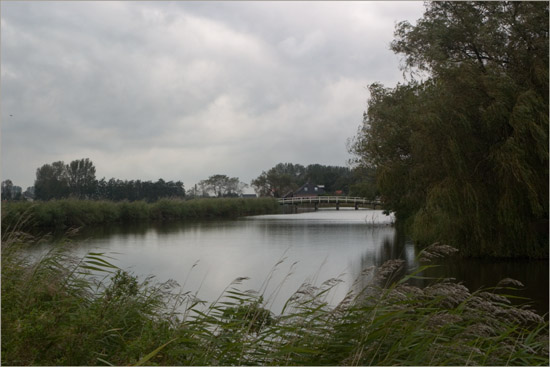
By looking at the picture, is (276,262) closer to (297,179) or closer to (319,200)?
(319,200)

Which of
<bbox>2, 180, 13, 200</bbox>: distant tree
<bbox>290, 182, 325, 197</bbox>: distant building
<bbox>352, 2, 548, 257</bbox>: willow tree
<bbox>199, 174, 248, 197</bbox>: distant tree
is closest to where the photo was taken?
<bbox>352, 2, 548, 257</bbox>: willow tree

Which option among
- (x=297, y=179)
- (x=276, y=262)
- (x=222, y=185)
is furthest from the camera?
(x=297, y=179)

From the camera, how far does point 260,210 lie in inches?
1599

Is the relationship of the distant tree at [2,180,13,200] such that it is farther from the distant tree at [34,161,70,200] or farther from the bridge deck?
the bridge deck

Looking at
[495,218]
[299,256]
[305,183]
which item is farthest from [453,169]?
[305,183]

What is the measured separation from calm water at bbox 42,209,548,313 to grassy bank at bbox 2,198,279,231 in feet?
10.2

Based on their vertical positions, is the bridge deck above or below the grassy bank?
above

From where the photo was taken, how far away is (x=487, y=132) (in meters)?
10.5

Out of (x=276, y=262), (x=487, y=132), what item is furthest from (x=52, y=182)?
(x=487, y=132)

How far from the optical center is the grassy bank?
65.2 ft

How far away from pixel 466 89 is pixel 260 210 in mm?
30630

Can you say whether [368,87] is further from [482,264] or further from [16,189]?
[16,189]

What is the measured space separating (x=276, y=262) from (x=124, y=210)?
60.2 ft

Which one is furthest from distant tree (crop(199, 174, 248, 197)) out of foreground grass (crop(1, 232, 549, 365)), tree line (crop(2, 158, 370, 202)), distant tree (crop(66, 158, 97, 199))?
foreground grass (crop(1, 232, 549, 365))
